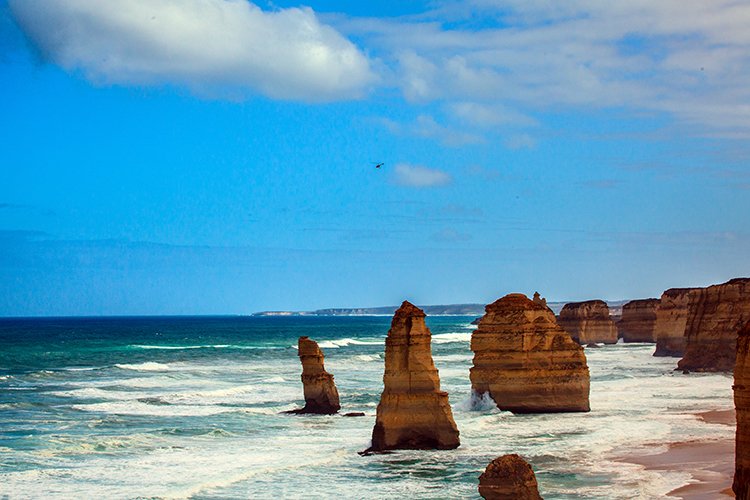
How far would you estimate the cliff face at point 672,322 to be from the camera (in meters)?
75.7

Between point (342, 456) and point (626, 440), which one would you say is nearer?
point (342, 456)

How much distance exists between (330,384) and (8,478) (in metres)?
14.5

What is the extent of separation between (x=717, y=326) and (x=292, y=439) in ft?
97.0

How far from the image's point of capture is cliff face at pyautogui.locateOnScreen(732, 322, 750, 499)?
17.4 m

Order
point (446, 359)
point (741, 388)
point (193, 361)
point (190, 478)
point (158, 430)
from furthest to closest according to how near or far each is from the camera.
Answer: 1. point (193, 361)
2. point (446, 359)
3. point (158, 430)
4. point (190, 478)
5. point (741, 388)

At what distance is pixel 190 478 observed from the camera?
2703 cm

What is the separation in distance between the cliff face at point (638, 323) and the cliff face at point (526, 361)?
64863mm

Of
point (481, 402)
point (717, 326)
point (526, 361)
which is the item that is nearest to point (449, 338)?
point (717, 326)

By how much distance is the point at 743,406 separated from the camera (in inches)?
690

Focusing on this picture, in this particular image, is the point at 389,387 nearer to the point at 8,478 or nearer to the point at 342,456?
the point at 342,456

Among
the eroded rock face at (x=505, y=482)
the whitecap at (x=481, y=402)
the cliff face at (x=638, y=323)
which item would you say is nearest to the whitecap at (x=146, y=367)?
the whitecap at (x=481, y=402)

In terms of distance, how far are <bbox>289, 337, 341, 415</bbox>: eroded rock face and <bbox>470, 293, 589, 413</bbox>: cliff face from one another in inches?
206

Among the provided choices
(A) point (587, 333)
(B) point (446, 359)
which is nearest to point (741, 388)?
(B) point (446, 359)

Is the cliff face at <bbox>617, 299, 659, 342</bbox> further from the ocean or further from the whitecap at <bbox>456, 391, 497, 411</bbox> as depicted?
the whitecap at <bbox>456, 391, 497, 411</bbox>
